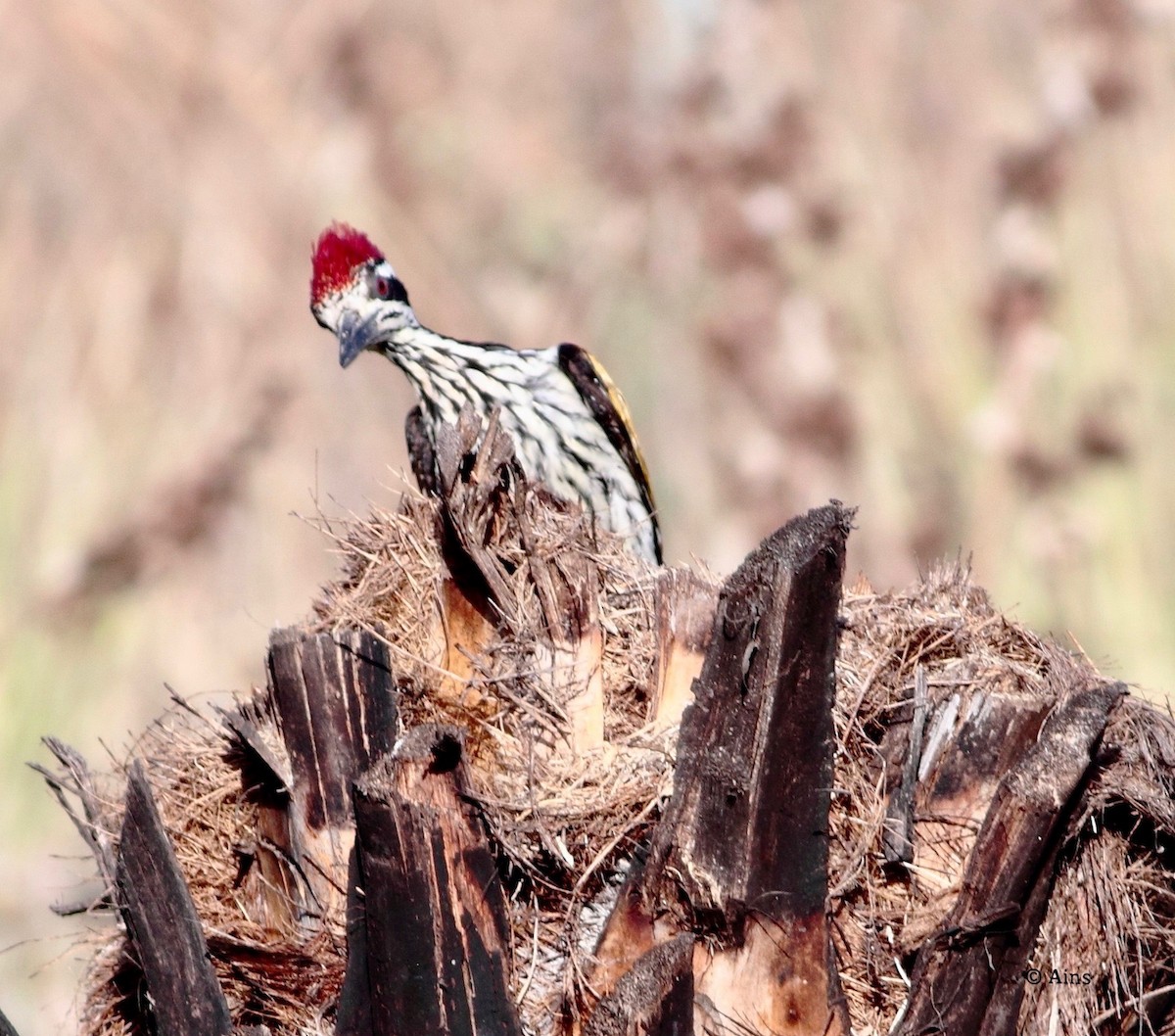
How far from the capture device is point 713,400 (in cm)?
1095

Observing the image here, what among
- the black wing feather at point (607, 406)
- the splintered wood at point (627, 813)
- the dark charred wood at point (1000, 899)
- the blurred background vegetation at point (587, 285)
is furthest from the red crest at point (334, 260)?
the dark charred wood at point (1000, 899)

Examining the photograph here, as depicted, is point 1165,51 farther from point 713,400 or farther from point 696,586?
point 696,586

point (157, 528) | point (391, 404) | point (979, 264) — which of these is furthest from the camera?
point (979, 264)

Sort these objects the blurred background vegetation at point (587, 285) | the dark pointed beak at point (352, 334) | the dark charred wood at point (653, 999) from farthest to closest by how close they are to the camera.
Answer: the blurred background vegetation at point (587, 285)
the dark pointed beak at point (352, 334)
the dark charred wood at point (653, 999)

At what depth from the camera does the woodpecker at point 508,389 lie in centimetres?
546

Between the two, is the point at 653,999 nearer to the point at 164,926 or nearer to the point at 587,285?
the point at 164,926

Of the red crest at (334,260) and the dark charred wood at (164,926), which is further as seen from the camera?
the red crest at (334,260)

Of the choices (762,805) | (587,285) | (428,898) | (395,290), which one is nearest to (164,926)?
(428,898)

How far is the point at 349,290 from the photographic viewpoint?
547 centimetres

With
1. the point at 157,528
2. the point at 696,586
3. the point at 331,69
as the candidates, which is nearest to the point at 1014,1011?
the point at 696,586

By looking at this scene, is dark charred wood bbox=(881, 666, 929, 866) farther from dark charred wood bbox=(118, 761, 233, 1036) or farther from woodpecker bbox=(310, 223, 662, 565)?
woodpecker bbox=(310, 223, 662, 565)

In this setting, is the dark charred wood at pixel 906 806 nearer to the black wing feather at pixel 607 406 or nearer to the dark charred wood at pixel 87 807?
the dark charred wood at pixel 87 807

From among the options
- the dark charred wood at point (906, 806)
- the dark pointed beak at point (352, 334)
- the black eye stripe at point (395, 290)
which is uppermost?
the black eye stripe at point (395, 290)

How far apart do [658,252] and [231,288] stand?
3193 mm
